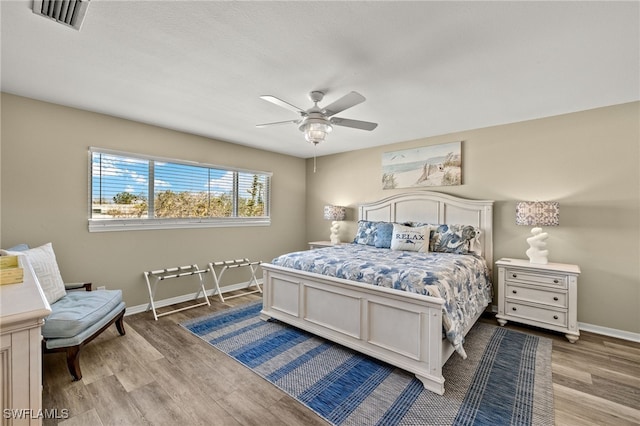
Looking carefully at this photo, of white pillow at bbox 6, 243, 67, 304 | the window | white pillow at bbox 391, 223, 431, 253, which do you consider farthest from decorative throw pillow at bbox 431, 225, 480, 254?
white pillow at bbox 6, 243, 67, 304

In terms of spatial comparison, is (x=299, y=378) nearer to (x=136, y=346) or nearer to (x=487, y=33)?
(x=136, y=346)

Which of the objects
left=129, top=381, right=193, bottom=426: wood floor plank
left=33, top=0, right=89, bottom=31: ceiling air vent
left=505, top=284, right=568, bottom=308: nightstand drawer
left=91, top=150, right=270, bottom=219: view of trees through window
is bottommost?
left=129, top=381, right=193, bottom=426: wood floor plank

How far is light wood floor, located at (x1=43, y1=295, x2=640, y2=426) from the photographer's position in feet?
5.84

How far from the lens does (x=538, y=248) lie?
123 inches

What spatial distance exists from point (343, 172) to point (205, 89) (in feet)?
10.0

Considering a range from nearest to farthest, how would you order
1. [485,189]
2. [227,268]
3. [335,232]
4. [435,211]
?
[485,189], [435,211], [227,268], [335,232]

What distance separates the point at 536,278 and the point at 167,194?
15.2ft

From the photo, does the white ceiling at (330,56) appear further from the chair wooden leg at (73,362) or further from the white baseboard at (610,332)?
the white baseboard at (610,332)

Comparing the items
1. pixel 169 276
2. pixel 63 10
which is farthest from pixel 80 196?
pixel 63 10

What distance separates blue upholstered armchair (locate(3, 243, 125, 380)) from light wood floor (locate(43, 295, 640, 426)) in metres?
0.24

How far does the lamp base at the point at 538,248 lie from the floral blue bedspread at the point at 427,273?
0.50 meters

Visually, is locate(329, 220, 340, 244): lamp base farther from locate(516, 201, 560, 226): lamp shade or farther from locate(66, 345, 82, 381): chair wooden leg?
locate(66, 345, 82, 381): chair wooden leg

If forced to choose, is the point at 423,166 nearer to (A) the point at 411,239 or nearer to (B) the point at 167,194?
(A) the point at 411,239

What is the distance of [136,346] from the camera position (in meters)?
2.67
